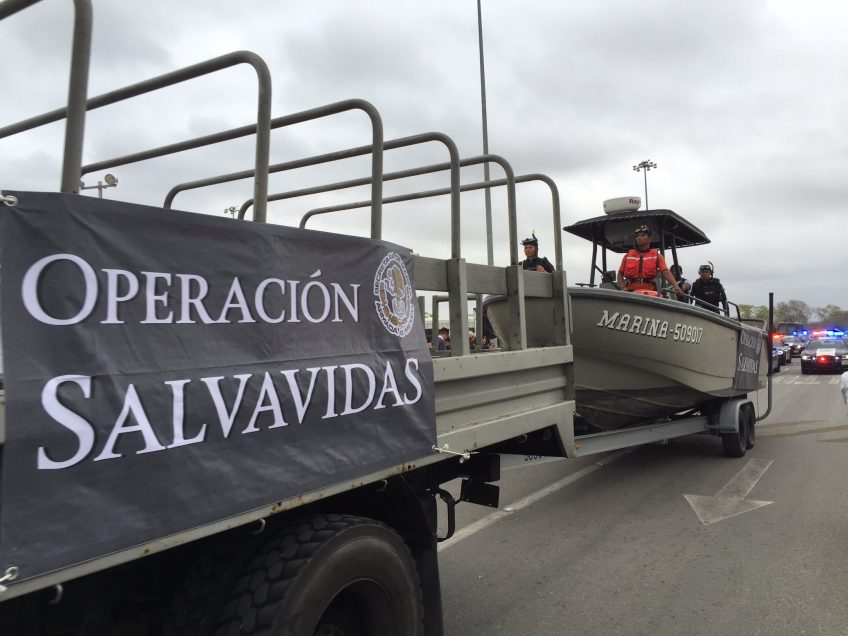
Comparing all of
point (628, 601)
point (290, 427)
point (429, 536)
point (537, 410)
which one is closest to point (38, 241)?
point (290, 427)

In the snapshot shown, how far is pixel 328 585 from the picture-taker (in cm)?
198

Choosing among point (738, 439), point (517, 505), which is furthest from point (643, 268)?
point (517, 505)

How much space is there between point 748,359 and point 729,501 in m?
2.70

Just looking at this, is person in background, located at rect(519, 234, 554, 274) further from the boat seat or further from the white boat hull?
the boat seat

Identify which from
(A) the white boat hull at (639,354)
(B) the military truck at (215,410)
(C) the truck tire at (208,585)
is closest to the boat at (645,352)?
(A) the white boat hull at (639,354)

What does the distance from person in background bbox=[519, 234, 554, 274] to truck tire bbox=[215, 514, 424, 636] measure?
14.1 ft

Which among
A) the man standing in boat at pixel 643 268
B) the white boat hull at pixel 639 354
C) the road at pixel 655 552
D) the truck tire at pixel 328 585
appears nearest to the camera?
the truck tire at pixel 328 585

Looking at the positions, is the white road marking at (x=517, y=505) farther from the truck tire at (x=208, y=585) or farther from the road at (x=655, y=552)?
the truck tire at (x=208, y=585)

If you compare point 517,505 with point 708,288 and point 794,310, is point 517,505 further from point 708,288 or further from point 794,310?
point 794,310

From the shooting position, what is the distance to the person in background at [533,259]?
624 cm

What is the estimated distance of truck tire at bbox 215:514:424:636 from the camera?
1.86 metres

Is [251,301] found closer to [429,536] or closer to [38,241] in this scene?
[38,241]

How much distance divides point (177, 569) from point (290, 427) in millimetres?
660

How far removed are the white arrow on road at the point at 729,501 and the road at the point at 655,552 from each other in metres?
0.04
